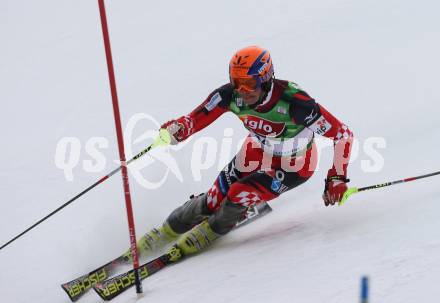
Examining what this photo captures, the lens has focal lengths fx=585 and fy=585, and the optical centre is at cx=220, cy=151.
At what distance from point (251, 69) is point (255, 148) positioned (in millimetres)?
872

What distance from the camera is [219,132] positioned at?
23.9 feet

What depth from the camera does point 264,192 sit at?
4.36 meters

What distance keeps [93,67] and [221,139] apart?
401 cm

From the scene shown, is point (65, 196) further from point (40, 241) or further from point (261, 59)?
point (261, 59)

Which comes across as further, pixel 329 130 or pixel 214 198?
pixel 214 198

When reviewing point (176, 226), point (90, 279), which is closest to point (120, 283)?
point (90, 279)

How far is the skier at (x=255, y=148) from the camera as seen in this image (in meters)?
4.08

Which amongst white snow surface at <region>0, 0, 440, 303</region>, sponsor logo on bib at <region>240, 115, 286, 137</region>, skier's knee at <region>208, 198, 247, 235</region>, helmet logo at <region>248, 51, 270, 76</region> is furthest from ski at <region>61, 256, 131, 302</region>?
helmet logo at <region>248, 51, 270, 76</region>

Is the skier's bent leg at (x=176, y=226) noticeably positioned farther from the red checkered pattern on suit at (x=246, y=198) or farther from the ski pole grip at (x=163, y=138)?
the ski pole grip at (x=163, y=138)

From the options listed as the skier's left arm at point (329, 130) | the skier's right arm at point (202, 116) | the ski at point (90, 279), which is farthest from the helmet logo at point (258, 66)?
the ski at point (90, 279)

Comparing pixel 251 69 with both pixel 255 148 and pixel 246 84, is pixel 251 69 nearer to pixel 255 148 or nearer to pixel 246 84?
pixel 246 84

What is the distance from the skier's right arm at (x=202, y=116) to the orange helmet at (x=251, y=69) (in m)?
0.34

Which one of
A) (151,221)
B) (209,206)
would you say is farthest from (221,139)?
(209,206)

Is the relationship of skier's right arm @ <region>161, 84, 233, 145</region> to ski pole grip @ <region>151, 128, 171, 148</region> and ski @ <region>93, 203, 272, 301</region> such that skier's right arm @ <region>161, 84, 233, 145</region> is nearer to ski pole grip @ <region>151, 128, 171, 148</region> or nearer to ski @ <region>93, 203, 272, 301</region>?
ski pole grip @ <region>151, 128, 171, 148</region>
